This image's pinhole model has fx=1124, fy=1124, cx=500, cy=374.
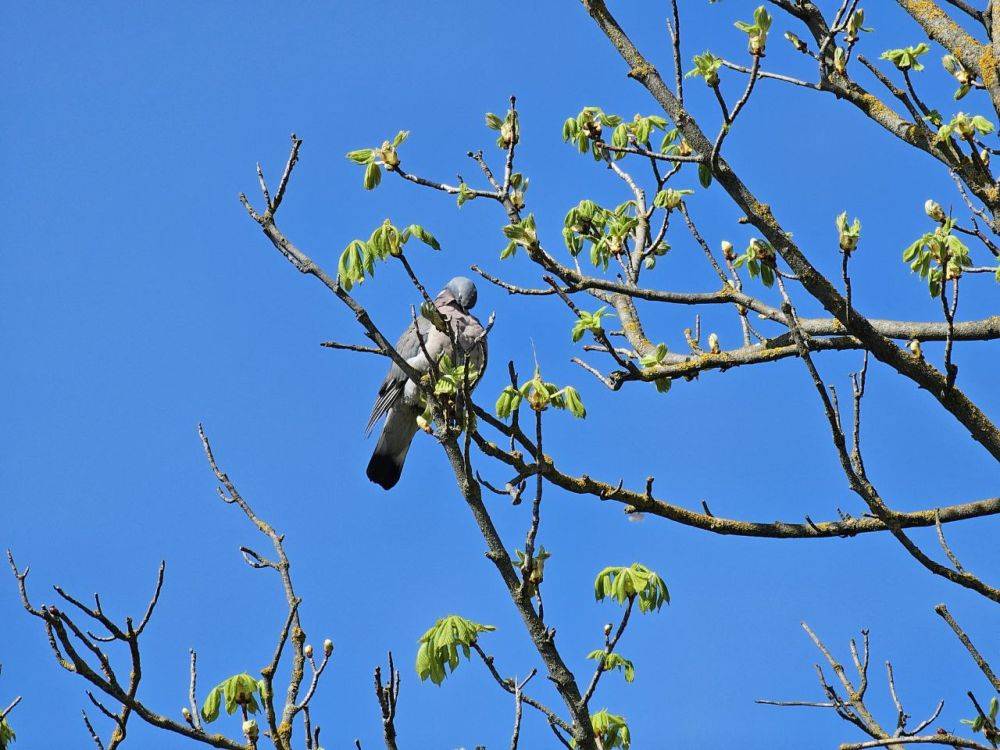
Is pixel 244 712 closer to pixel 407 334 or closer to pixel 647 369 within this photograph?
pixel 647 369

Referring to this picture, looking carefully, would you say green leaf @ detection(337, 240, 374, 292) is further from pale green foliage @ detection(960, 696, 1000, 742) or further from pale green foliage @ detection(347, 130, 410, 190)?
pale green foliage @ detection(960, 696, 1000, 742)

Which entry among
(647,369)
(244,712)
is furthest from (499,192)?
(244,712)

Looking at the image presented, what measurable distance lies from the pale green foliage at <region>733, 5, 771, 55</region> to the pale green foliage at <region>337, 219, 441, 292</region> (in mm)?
1298

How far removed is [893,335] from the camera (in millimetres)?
4414

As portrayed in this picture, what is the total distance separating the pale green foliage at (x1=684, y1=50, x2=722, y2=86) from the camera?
13.0ft

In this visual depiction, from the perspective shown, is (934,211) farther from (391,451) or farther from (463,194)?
(391,451)

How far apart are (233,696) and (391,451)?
13.8 feet

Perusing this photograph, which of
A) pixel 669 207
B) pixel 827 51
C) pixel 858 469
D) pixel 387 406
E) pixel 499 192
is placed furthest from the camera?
pixel 387 406

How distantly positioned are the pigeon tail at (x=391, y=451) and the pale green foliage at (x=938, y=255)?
4.30 metres

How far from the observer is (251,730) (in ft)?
10.4

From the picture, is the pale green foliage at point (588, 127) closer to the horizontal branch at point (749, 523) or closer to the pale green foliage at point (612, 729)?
the horizontal branch at point (749, 523)

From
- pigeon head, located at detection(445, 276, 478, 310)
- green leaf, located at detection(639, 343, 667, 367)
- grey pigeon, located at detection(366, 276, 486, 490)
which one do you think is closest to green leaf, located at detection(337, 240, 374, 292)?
green leaf, located at detection(639, 343, 667, 367)

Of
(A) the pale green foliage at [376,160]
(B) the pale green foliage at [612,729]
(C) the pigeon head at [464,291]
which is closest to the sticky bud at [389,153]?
(A) the pale green foliage at [376,160]

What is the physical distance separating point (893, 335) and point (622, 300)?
5.00ft
